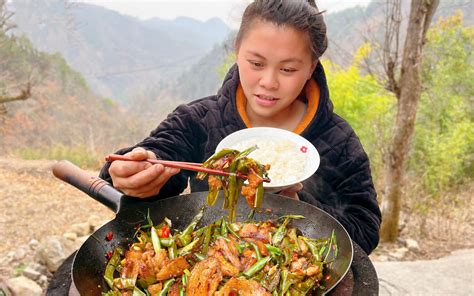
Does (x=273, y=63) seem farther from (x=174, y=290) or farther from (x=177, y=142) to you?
(x=174, y=290)

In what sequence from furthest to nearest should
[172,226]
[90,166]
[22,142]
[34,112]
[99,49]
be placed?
[99,49] < [34,112] < [22,142] < [90,166] < [172,226]

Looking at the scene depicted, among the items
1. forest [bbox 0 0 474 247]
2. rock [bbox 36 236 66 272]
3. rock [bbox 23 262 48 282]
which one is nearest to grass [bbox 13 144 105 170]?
forest [bbox 0 0 474 247]

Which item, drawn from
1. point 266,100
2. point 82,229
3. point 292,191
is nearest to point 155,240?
point 292,191

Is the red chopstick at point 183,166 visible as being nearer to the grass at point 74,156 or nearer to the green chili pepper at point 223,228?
the green chili pepper at point 223,228

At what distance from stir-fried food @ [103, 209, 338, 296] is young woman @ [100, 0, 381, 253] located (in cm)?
29

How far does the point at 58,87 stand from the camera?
44812 mm

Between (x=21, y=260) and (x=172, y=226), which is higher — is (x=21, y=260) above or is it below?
below

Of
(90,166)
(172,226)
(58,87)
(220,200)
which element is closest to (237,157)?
(220,200)

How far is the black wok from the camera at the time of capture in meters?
1.78

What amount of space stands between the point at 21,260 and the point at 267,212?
5854 mm

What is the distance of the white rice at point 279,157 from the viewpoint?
2307 mm

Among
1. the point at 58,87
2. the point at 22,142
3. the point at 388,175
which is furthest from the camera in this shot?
the point at 58,87

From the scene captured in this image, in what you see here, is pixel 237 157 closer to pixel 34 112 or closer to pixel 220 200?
pixel 220 200

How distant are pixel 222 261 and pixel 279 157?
76 cm
